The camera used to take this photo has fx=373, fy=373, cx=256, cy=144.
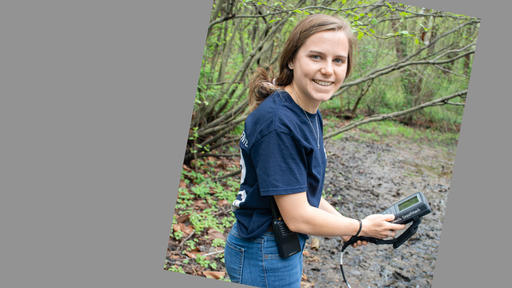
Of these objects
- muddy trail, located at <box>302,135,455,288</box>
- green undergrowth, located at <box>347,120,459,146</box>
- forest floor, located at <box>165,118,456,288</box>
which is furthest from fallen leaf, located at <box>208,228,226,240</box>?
green undergrowth, located at <box>347,120,459,146</box>

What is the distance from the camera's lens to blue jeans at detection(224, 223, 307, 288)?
4.53ft

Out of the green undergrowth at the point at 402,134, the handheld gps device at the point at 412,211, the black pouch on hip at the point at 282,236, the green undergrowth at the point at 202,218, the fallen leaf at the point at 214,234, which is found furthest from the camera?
the green undergrowth at the point at 402,134

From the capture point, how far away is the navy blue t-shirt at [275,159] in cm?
123

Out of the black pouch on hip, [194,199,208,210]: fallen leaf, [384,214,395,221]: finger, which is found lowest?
[194,199,208,210]: fallen leaf

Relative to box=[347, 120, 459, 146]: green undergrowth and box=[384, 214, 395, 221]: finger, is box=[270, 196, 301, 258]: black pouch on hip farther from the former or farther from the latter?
box=[347, 120, 459, 146]: green undergrowth

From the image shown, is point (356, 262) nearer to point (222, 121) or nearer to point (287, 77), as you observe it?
point (222, 121)

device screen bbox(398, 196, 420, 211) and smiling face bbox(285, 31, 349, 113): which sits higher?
smiling face bbox(285, 31, 349, 113)

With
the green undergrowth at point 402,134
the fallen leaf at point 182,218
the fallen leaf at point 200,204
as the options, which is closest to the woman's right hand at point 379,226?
the fallen leaf at point 182,218

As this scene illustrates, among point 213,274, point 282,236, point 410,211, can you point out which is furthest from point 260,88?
point 213,274

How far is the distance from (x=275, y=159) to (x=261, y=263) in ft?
1.41

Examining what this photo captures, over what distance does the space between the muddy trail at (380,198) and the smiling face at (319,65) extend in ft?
7.76

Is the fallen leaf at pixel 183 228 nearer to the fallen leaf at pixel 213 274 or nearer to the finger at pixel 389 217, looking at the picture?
the fallen leaf at pixel 213 274

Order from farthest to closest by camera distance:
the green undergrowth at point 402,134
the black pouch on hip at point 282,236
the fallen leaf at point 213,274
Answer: the green undergrowth at point 402,134, the fallen leaf at point 213,274, the black pouch on hip at point 282,236

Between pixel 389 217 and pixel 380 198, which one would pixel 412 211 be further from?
pixel 380 198
